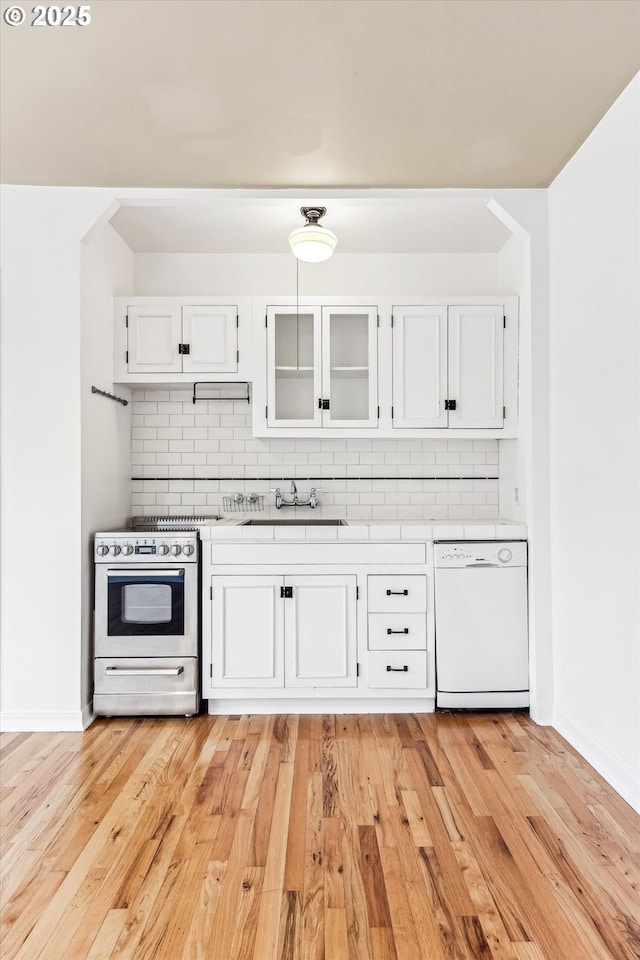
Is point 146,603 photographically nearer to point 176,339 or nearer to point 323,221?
point 176,339

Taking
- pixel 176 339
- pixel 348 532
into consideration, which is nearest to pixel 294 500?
pixel 348 532

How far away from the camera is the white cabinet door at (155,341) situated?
138 inches

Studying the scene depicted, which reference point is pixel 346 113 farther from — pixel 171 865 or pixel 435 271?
pixel 171 865

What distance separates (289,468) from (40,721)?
78.9 inches

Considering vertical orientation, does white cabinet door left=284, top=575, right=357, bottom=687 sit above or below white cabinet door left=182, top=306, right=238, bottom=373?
below

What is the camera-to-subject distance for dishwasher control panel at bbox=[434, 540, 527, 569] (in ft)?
10.2

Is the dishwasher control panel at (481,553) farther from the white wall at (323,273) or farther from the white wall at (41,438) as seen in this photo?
the white wall at (41,438)

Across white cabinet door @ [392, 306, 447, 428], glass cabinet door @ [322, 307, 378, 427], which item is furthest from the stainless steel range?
white cabinet door @ [392, 306, 447, 428]

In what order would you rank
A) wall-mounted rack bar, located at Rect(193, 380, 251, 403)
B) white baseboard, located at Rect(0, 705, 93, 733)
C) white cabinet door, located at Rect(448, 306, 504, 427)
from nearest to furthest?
white baseboard, located at Rect(0, 705, 93, 733) → white cabinet door, located at Rect(448, 306, 504, 427) → wall-mounted rack bar, located at Rect(193, 380, 251, 403)

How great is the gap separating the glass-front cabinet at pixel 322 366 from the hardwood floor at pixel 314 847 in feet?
5.73

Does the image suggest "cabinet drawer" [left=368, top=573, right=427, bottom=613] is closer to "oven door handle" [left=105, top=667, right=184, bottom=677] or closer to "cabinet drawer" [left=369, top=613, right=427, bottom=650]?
"cabinet drawer" [left=369, top=613, right=427, bottom=650]

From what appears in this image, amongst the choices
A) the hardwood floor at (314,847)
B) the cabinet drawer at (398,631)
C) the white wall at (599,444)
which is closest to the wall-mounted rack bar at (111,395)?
the hardwood floor at (314,847)

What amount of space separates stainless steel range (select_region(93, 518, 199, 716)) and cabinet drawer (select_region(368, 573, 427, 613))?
95 cm

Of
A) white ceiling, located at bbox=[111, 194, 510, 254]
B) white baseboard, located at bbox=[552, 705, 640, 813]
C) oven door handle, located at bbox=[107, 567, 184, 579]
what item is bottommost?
white baseboard, located at bbox=[552, 705, 640, 813]
